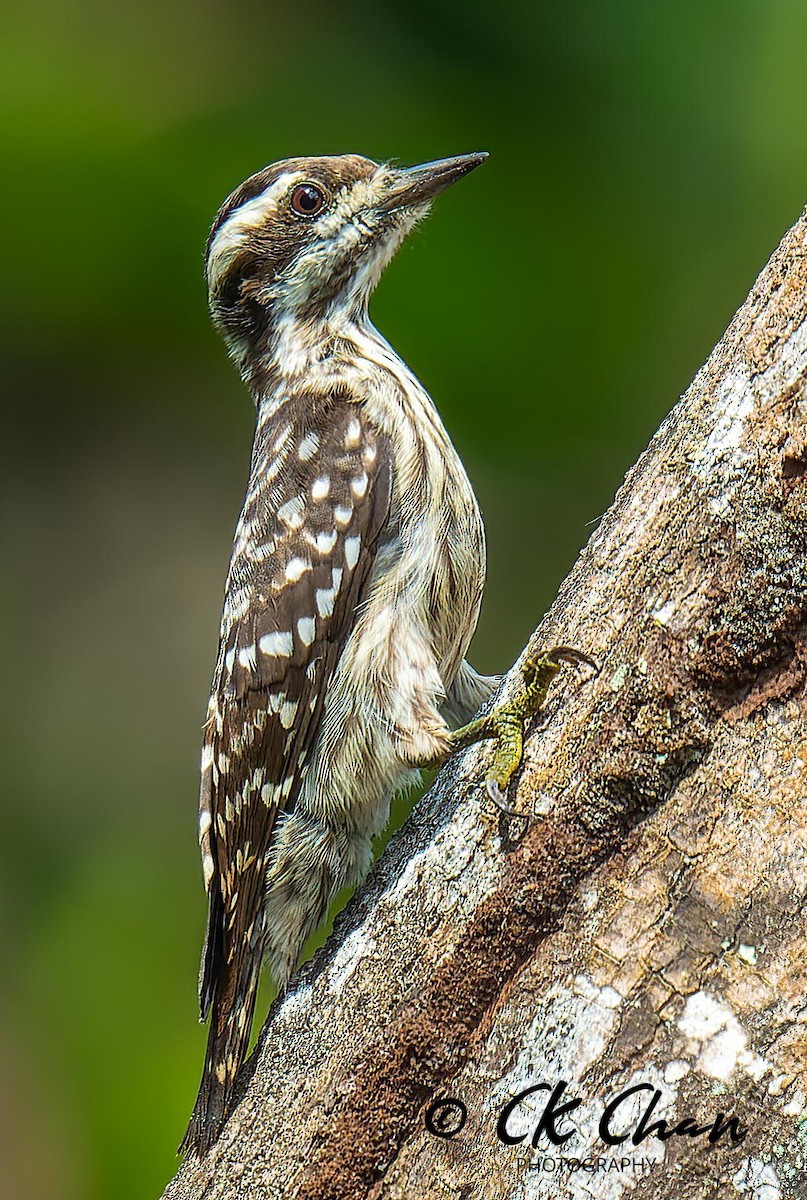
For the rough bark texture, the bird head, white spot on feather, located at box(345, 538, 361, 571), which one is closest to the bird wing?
white spot on feather, located at box(345, 538, 361, 571)

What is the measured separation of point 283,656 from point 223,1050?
0.90 m

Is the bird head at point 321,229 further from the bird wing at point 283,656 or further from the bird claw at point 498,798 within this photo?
the bird claw at point 498,798

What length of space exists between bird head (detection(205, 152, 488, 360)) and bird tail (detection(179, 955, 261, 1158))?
1810mm

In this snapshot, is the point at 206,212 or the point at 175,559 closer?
the point at 206,212

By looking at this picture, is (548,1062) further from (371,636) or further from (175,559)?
(175,559)

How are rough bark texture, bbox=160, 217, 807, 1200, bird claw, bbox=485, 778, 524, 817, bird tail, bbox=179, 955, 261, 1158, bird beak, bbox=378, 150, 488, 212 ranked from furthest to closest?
1. bird beak, bbox=378, 150, 488, 212
2. bird tail, bbox=179, 955, 261, 1158
3. bird claw, bbox=485, 778, 524, 817
4. rough bark texture, bbox=160, 217, 807, 1200

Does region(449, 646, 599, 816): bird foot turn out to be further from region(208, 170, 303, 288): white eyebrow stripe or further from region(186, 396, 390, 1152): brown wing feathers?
region(208, 170, 303, 288): white eyebrow stripe

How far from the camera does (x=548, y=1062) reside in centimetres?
202

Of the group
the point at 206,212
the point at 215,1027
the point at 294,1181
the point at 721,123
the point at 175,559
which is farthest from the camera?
the point at 175,559

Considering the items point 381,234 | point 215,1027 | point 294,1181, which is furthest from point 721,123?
point 294,1181

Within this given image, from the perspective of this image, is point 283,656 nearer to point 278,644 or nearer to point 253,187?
point 278,644

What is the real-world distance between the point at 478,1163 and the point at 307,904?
1084 millimetres

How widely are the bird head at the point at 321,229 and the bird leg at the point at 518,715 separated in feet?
5.56

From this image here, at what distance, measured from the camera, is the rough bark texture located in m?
1.91
